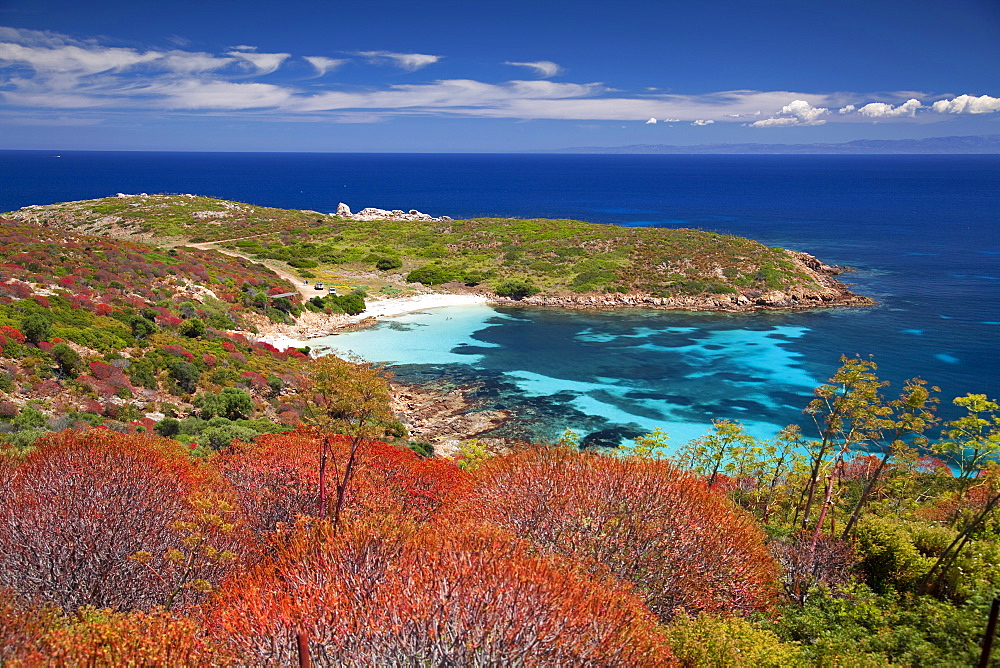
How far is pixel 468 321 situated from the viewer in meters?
55.4

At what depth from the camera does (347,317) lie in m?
53.8

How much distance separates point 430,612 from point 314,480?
26.3 ft

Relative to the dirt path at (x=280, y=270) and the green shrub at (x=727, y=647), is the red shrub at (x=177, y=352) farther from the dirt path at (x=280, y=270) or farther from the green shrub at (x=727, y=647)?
the green shrub at (x=727, y=647)

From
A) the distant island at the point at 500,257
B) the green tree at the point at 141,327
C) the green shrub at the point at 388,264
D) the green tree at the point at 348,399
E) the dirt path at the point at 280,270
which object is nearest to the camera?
the green tree at the point at 348,399

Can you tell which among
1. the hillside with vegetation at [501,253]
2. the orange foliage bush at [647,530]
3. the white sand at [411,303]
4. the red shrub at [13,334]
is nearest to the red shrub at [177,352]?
the red shrub at [13,334]

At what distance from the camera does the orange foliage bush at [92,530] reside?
34.5 ft

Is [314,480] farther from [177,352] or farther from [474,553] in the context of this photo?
[177,352]

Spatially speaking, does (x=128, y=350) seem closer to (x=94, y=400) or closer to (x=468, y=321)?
(x=94, y=400)

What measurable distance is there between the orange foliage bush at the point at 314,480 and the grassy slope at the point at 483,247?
162 feet

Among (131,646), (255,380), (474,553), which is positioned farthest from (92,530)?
(255,380)

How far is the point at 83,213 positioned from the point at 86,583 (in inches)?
4144

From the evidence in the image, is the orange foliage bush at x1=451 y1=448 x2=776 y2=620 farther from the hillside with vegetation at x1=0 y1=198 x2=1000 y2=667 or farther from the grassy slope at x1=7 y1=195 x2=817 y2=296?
the grassy slope at x1=7 y1=195 x2=817 y2=296

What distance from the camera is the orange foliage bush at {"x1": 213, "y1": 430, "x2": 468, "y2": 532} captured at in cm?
1456

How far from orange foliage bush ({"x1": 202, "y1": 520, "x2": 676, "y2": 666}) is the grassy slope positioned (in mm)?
57213
